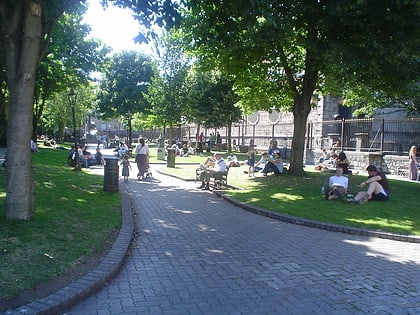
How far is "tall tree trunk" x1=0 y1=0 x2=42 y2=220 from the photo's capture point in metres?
6.83

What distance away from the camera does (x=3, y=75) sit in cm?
1911

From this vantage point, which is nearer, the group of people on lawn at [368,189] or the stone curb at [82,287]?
the stone curb at [82,287]

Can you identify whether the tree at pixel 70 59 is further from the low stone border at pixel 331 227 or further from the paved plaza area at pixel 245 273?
the paved plaza area at pixel 245 273

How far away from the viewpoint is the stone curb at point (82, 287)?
4156 mm

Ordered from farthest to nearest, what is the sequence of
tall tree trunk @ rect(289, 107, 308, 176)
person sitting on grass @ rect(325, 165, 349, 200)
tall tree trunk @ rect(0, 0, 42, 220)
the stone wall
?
the stone wall → tall tree trunk @ rect(289, 107, 308, 176) → person sitting on grass @ rect(325, 165, 349, 200) → tall tree trunk @ rect(0, 0, 42, 220)

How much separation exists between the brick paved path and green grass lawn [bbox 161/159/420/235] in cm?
98

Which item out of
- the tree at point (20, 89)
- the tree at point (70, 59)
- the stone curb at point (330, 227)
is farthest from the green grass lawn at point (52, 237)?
the tree at point (70, 59)

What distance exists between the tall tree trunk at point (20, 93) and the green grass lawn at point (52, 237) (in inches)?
18.9

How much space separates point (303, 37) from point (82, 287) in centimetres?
1209

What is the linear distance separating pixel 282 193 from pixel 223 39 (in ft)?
17.2

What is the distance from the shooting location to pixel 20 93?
6.84 meters

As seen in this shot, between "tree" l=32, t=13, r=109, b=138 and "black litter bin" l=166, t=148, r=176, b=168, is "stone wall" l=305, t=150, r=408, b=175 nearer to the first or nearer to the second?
"black litter bin" l=166, t=148, r=176, b=168

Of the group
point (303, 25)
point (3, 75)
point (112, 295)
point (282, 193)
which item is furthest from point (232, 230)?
point (3, 75)

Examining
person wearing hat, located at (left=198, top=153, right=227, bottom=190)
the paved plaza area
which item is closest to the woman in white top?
person wearing hat, located at (left=198, top=153, right=227, bottom=190)
